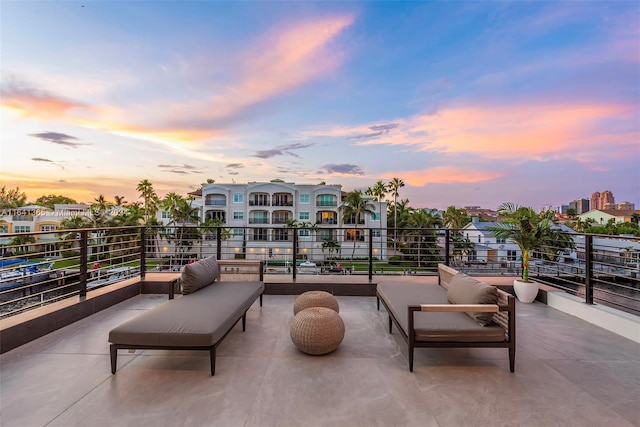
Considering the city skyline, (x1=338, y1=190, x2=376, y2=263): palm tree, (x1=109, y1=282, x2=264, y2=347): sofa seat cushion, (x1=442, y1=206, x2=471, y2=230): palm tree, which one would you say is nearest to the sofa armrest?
(x1=109, y1=282, x2=264, y2=347): sofa seat cushion

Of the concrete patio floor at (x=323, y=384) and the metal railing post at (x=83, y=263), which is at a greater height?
the metal railing post at (x=83, y=263)

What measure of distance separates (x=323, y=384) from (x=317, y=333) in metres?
0.50

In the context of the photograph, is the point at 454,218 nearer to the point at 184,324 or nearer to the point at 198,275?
the point at 198,275

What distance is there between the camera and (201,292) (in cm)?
345

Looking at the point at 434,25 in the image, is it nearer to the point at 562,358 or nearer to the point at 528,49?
the point at 528,49

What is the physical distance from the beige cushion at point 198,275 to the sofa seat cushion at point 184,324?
0.89 ft

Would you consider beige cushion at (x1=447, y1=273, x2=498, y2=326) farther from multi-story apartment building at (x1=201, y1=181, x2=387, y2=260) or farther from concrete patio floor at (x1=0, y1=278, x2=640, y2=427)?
multi-story apartment building at (x1=201, y1=181, x2=387, y2=260)

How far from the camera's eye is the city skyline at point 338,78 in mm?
5996

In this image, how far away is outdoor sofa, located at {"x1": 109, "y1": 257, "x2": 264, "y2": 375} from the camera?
90.0 inches

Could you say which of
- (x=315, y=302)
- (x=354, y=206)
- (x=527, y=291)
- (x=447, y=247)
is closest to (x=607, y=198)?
(x=354, y=206)

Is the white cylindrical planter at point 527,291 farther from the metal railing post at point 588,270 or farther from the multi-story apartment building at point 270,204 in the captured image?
the multi-story apartment building at point 270,204

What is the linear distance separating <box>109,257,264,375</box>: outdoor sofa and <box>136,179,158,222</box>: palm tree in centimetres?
4220

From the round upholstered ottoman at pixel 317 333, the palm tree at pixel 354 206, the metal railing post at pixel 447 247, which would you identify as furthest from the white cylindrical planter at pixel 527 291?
the palm tree at pixel 354 206

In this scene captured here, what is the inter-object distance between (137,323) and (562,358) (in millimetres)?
3959
